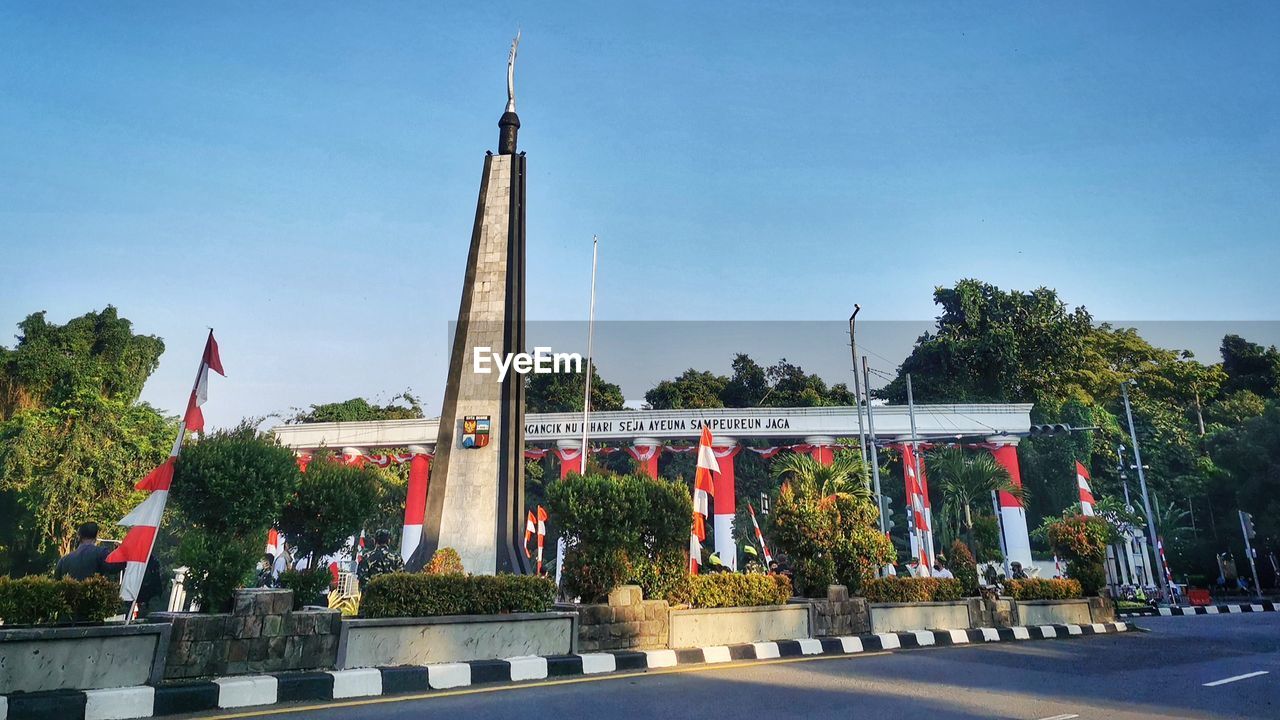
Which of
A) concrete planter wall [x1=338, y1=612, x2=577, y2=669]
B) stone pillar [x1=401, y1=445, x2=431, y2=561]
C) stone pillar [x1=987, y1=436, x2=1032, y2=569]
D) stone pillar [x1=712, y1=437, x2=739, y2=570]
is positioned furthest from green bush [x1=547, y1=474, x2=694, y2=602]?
stone pillar [x1=987, y1=436, x2=1032, y2=569]

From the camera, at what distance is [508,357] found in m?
15.4

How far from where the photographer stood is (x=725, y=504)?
98.7 ft

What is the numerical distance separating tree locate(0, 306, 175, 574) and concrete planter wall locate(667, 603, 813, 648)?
73.9ft

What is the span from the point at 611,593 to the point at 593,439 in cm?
2472

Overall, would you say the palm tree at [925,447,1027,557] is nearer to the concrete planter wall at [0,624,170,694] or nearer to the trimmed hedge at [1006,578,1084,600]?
the trimmed hedge at [1006,578,1084,600]

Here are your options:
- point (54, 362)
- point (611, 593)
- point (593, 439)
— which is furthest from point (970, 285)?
point (54, 362)

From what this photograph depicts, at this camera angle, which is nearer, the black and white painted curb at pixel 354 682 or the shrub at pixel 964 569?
the black and white painted curb at pixel 354 682

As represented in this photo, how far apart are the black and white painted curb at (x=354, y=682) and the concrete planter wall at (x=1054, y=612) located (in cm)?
522

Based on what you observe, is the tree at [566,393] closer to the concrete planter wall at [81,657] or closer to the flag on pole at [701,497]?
the flag on pole at [701,497]

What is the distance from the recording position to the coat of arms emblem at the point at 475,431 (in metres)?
14.8

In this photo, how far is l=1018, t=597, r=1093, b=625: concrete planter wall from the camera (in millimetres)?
13414

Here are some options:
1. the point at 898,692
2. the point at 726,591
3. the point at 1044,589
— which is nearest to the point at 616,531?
the point at 726,591

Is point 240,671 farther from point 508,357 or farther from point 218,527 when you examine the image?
point 508,357

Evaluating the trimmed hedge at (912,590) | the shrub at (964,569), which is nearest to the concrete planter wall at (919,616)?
the trimmed hedge at (912,590)
